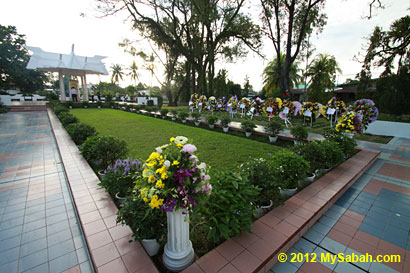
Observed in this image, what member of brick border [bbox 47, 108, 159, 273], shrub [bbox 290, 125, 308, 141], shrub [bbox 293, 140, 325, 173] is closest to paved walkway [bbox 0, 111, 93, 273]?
brick border [bbox 47, 108, 159, 273]

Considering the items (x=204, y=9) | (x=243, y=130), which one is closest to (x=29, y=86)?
(x=204, y=9)

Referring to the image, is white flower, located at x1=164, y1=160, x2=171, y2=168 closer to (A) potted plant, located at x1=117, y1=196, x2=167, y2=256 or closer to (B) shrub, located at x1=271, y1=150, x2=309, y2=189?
(A) potted plant, located at x1=117, y1=196, x2=167, y2=256

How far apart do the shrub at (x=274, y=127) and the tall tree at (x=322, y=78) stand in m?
15.2

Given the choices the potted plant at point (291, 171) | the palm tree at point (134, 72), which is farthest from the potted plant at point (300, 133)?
the palm tree at point (134, 72)

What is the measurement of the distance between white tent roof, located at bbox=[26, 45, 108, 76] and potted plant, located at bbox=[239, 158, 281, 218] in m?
23.3

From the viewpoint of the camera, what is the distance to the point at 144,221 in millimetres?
1752

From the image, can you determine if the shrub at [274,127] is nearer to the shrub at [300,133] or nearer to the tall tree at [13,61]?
the shrub at [300,133]

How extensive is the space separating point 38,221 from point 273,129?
21.1ft

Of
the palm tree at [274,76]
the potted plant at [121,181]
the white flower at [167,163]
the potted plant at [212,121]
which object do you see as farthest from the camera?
the palm tree at [274,76]

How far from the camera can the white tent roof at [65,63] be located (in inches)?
694

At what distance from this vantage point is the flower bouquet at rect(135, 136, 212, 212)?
4.26 feet

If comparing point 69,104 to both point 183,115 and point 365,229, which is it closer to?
point 183,115

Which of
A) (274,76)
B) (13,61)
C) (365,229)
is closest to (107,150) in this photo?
(365,229)

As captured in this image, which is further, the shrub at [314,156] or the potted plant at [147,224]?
the shrub at [314,156]
